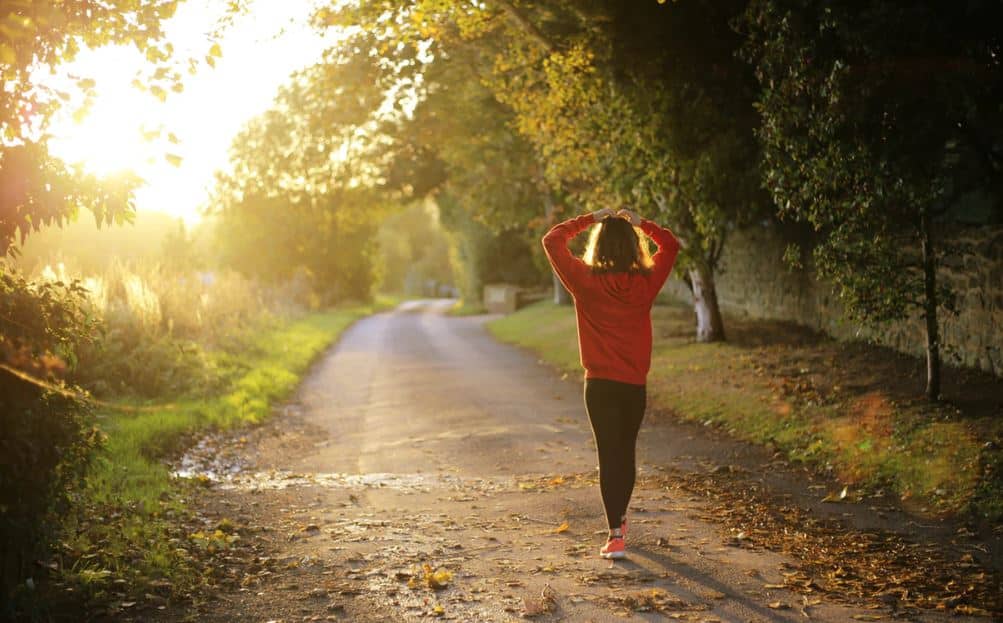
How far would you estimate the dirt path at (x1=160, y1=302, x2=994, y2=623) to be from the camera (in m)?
5.82

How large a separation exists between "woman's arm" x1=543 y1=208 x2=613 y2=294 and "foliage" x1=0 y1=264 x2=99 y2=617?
116 inches

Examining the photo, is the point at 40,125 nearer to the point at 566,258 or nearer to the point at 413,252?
the point at 566,258

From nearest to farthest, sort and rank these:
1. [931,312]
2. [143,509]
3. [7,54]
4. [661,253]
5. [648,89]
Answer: [7,54], [661,253], [143,509], [931,312], [648,89]

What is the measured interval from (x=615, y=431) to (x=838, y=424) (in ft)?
17.8

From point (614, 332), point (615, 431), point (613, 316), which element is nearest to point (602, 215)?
point (613, 316)

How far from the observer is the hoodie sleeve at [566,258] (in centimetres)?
665

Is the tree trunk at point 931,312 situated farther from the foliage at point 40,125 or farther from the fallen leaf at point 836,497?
the foliage at point 40,125

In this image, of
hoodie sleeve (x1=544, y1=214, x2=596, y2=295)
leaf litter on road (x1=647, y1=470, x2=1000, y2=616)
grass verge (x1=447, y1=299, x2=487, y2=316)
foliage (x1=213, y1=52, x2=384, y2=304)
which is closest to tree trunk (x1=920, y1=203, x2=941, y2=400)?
leaf litter on road (x1=647, y1=470, x2=1000, y2=616)

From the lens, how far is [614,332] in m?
6.62

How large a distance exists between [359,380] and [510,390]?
4.15 metres

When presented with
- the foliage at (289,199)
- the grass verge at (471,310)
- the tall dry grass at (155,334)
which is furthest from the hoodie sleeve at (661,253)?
the grass verge at (471,310)

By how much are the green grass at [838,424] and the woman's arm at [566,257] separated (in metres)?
3.76

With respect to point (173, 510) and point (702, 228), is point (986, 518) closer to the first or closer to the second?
point (173, 510)

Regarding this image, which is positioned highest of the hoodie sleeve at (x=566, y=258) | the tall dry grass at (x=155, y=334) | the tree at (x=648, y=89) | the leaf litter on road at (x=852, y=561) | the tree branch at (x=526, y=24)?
the tree branch at (x=526, y=24)
